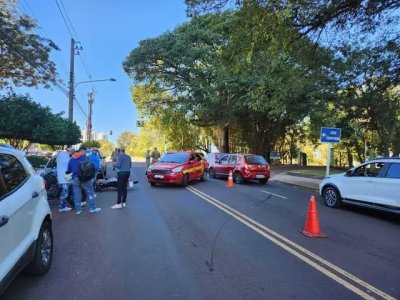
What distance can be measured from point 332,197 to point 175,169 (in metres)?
6.85

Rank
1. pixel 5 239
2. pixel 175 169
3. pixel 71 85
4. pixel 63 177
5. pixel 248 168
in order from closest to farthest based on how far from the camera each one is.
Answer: pixel 5 239 → pixel 63 177 → pixel 175 169 → pixel 248 168 → pixel 71 85

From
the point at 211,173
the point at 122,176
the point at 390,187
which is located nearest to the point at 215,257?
the point at 122,176

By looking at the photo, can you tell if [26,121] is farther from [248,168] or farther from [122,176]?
[122,176]

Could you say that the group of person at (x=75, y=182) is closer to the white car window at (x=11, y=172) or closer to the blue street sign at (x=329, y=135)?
the white car window at (x=11, y=172)

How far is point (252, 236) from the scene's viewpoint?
8.04 meters

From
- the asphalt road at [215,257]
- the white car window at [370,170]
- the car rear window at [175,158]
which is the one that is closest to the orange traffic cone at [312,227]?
the asphalt road at [215,257]

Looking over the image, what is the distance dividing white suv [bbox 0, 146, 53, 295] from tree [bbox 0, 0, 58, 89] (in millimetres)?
21305

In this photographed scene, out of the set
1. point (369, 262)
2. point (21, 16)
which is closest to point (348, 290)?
point (369, 262)

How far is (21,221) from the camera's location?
15.2ft

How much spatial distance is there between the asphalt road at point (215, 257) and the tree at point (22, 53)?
18.6 metres

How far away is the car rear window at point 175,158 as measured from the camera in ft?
61.3

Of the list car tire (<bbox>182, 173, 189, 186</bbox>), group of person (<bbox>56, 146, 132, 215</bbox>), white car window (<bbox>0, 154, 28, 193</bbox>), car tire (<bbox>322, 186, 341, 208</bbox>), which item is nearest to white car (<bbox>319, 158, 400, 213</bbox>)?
car tire (<bbox>322, 186, 341, 208</bbox>)

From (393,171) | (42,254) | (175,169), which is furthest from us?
(175,169)

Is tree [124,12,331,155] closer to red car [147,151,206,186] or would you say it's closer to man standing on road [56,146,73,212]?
red car [147,151,206,186]
